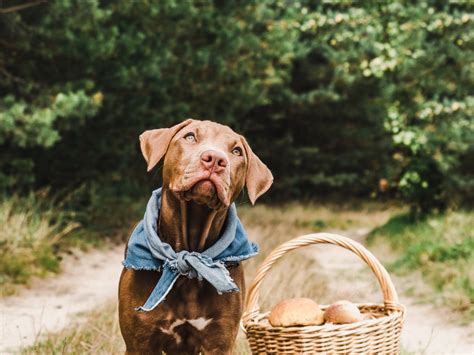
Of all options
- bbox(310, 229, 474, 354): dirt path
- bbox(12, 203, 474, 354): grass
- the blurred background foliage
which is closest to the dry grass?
the blurred background foliage

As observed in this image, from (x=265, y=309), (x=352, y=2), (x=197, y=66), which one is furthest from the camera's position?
(x=352, y=2)

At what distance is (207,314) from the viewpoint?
9.74 feet

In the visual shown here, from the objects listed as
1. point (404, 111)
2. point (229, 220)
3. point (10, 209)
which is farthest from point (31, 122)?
point (404, 111)

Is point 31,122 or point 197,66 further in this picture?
point 197,66

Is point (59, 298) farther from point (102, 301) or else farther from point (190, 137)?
point (190, 137)

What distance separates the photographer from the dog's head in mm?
2816

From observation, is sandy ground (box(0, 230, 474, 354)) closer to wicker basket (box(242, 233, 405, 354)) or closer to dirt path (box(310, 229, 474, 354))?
dirt path (box(310, 229, 474, 354))

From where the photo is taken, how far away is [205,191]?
110 inches

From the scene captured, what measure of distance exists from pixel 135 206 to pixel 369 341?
784 centimetres

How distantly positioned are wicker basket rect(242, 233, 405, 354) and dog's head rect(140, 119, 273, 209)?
60cm

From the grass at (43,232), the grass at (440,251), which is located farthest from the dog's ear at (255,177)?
the grass at (43,232)

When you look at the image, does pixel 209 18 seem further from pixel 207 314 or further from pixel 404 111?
pixel 207 314

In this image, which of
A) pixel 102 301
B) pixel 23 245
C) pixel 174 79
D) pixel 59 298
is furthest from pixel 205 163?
pixel 174 79

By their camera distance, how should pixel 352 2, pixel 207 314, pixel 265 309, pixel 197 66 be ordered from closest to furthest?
1. pixel 207 314
2. pixel 265 309
3. pixel 197 66
4. pixel 352 2
